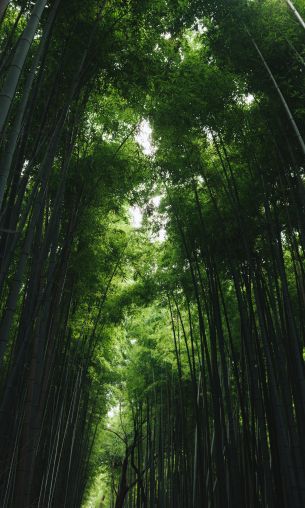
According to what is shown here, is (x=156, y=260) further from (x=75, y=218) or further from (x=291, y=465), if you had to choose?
(x=291, y=465)

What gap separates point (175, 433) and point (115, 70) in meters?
4.53

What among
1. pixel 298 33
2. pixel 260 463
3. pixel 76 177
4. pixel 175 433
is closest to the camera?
pixel 260 463

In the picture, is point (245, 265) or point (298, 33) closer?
point (298, 33)

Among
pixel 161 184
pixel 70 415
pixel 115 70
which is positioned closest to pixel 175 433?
pixel 70 415

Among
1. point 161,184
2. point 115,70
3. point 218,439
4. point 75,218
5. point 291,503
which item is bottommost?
point 291,503

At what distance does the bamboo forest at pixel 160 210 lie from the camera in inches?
97.7

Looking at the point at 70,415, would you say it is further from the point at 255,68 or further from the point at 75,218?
the point at 255,68

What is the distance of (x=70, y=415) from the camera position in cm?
486

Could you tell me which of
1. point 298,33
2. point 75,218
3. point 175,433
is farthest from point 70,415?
point 298,33

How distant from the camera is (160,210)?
17.3ft

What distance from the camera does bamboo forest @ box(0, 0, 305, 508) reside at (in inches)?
97.7

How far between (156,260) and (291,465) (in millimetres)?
4207

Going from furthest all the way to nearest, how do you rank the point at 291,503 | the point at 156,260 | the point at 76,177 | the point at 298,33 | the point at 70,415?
1. the point at 156,260
2. the point at 70,415
3. the point at 76,177
4. the point at 298,33
5. the point at 291,503

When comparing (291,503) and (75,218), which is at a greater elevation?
(75,218)
